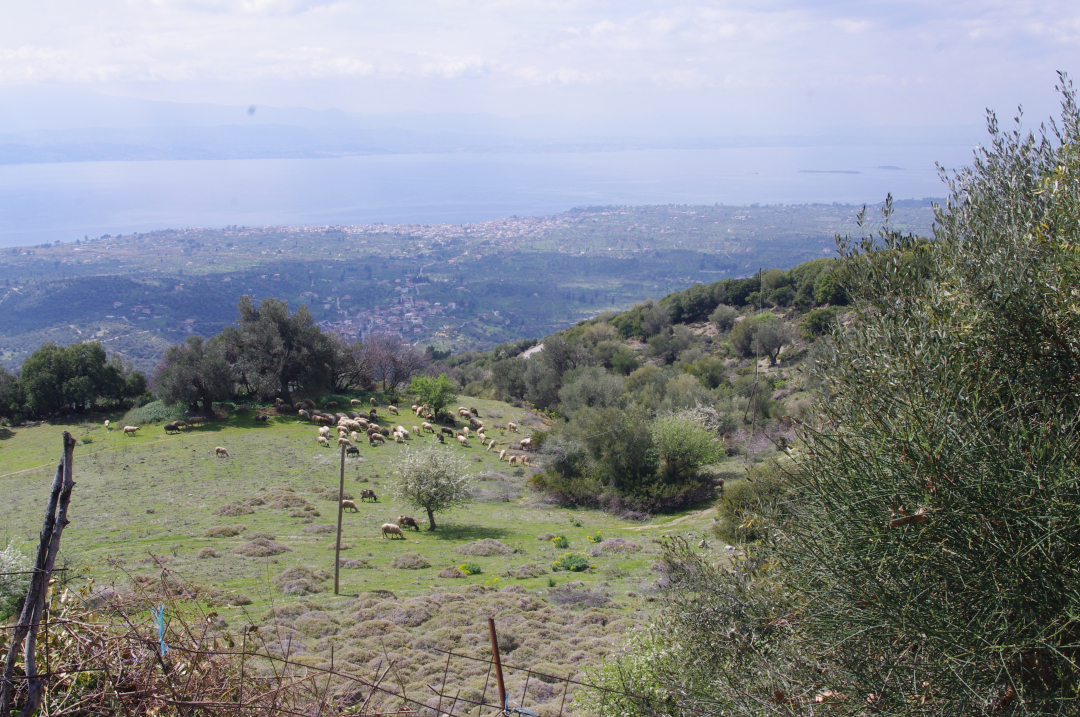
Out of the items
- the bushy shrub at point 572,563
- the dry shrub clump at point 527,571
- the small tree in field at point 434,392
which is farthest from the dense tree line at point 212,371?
the bushy shrub at point 572,563

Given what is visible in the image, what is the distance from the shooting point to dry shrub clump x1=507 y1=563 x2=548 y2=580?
17.7 meters

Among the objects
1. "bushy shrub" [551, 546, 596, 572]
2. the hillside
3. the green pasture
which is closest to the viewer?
the green pasture

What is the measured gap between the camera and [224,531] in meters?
19.1

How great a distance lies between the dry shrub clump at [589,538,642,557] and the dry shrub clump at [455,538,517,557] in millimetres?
2800

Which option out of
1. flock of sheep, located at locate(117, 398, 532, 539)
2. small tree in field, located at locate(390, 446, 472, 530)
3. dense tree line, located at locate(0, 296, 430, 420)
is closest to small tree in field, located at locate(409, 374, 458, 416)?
flock of sheep, located at locate(117, 398, 532, 539)

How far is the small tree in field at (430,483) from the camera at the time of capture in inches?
898

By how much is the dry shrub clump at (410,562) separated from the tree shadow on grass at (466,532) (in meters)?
3.44

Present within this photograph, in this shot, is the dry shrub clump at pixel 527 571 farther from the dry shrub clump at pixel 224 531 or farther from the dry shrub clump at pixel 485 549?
the dry shrub clump at pixel 224 531

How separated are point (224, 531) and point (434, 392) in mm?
21661

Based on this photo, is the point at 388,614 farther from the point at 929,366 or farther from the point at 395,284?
the point at 395,284

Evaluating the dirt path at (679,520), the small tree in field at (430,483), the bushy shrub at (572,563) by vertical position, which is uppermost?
the small tree in field at (430,483)

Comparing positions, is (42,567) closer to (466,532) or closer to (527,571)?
(527,571)

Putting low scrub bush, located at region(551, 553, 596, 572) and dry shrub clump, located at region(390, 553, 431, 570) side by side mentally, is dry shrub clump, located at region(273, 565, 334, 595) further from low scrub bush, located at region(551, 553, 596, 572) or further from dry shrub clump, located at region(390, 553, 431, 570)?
low scrub bush, located at region(551, 553, 596, 572)

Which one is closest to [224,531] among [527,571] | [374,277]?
[527,571]
